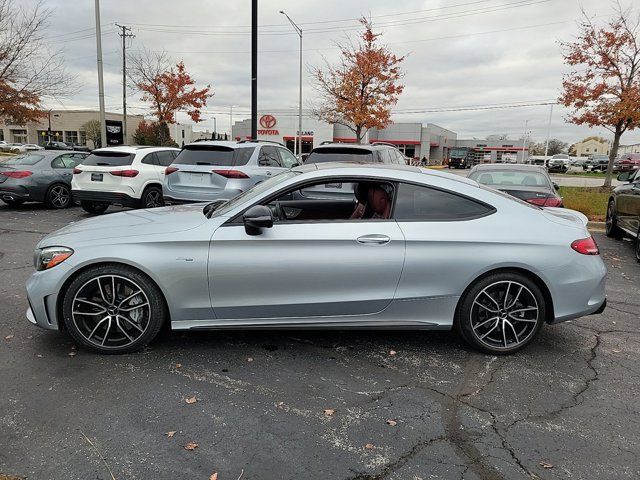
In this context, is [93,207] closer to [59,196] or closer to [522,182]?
[59,196]

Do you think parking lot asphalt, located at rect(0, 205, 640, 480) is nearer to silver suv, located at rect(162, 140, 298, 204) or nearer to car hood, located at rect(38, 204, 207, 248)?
car hood, located at rect(38, 204, 207, 248)

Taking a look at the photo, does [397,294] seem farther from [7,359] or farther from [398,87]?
[398,87]

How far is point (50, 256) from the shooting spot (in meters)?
3.82

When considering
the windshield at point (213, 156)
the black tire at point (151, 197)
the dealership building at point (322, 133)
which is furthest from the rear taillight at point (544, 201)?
the dealership building at point (322, 133)

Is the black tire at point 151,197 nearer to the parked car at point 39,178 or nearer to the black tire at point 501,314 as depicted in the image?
the parked car at point 39,178

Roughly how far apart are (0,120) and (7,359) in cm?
2276

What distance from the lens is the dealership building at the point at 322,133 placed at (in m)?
56.7

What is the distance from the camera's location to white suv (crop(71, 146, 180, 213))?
10.6 metres

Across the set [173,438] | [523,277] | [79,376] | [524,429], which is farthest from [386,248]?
[79,376]

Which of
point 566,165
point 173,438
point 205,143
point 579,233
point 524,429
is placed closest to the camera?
point 173,438

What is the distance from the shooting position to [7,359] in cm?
383

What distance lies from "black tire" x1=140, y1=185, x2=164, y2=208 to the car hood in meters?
6.82

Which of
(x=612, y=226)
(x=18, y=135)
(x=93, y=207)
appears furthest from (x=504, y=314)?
(x=18, y=135)

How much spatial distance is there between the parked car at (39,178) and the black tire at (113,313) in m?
9.68
